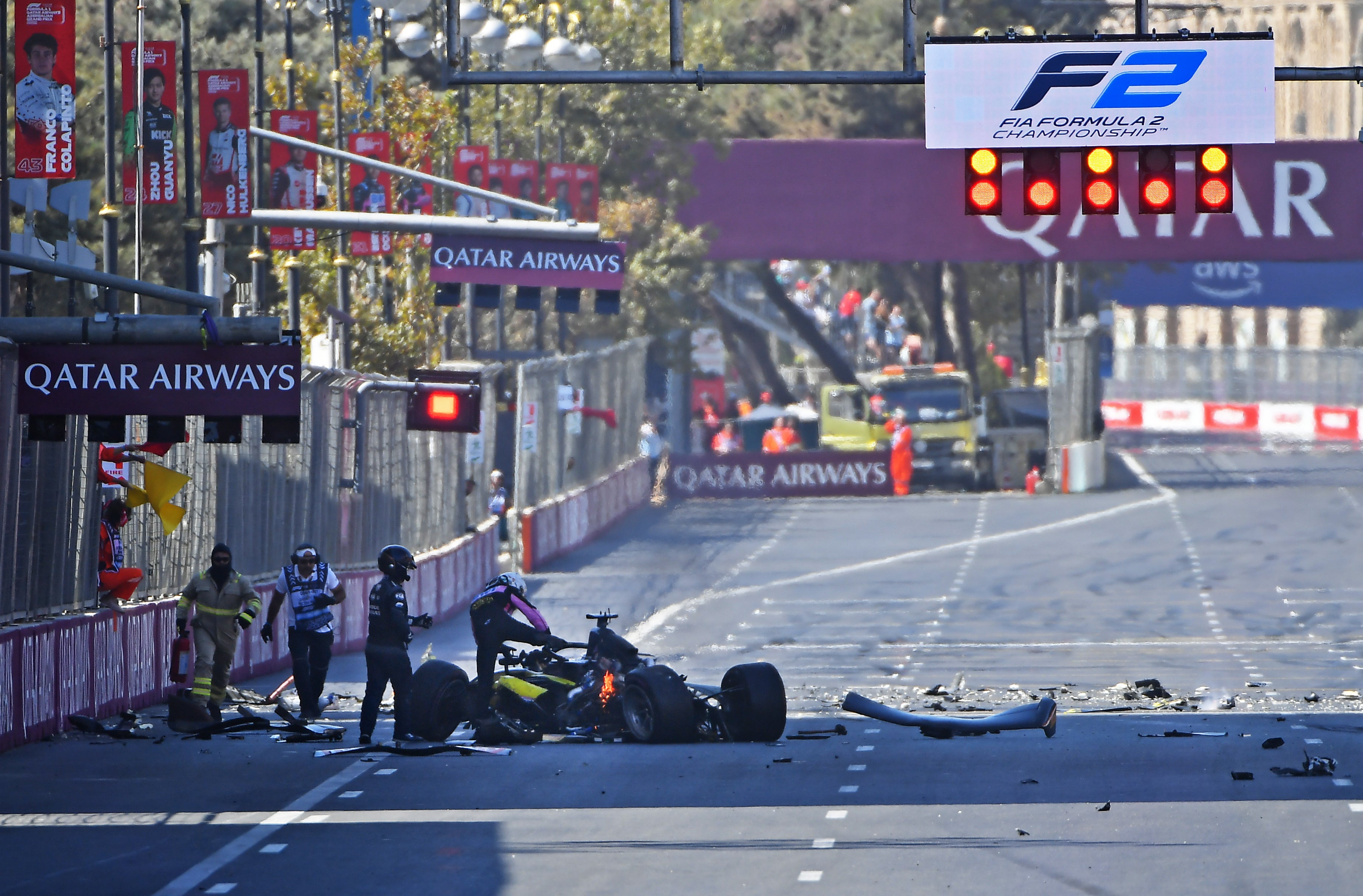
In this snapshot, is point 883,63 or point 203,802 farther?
point 883,63

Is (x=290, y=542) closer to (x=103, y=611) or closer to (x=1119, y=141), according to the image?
(x=103, y=611)

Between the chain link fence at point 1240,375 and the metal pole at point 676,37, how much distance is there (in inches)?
2421

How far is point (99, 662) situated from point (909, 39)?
9122mm

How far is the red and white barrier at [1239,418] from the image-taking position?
244ft

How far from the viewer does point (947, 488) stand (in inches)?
2174

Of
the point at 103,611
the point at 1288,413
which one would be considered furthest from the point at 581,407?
the point at 1288,413

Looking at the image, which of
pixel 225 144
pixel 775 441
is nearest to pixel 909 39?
pixel 225 144

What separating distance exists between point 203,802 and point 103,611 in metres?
5.23

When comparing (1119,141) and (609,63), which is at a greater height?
(609,63)

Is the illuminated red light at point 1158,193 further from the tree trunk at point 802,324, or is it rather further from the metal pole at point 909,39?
the tree trunk at point 802,324

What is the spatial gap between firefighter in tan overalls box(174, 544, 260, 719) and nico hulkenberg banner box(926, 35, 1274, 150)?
8318mm

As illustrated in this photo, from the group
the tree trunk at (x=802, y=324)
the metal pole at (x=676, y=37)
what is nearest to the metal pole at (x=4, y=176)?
the metal pole at (x=676, y=37)

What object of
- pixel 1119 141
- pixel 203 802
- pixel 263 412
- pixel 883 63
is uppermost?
pixel 883 63

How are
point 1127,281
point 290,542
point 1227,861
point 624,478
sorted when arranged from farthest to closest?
point 1127,281
point 624,478
point 290,542
point 1227,861
